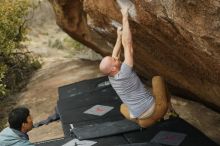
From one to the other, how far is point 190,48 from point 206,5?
52.5 inches

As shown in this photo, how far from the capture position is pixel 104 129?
753 cm

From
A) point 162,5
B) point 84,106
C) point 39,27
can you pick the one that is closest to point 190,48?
point 162,5

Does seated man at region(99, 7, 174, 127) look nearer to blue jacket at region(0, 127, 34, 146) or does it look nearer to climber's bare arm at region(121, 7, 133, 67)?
climber's bare arm at region(121, 7, 133, 67)

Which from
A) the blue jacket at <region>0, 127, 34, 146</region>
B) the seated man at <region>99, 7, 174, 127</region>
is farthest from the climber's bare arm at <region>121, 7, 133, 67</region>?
the blue jacket at <region>0, 127, 34, 146</region>

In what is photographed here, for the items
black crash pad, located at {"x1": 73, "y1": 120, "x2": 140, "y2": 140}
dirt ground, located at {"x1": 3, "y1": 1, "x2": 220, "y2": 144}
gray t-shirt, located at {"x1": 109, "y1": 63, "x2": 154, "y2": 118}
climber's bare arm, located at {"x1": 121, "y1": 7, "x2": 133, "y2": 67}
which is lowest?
dirt ground, located at {"x1": 3, "y1": 1, "x2": 220, "y2": 144}

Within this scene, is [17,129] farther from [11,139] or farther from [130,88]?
[130,88]

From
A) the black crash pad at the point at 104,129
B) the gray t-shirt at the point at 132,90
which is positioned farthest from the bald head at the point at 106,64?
the black crash pad at the point at 104,129

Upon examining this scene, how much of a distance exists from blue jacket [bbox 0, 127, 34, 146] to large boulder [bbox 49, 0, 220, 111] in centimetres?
233

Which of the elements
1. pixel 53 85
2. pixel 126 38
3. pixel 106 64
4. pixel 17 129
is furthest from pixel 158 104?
pixel 53 85

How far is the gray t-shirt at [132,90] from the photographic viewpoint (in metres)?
6.26

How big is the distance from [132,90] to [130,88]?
0.19 feet

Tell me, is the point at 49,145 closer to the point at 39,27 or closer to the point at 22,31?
the point at 22,31

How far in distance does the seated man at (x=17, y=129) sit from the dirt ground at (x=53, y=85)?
2.78 meters

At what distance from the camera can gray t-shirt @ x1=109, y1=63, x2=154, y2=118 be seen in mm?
6262
